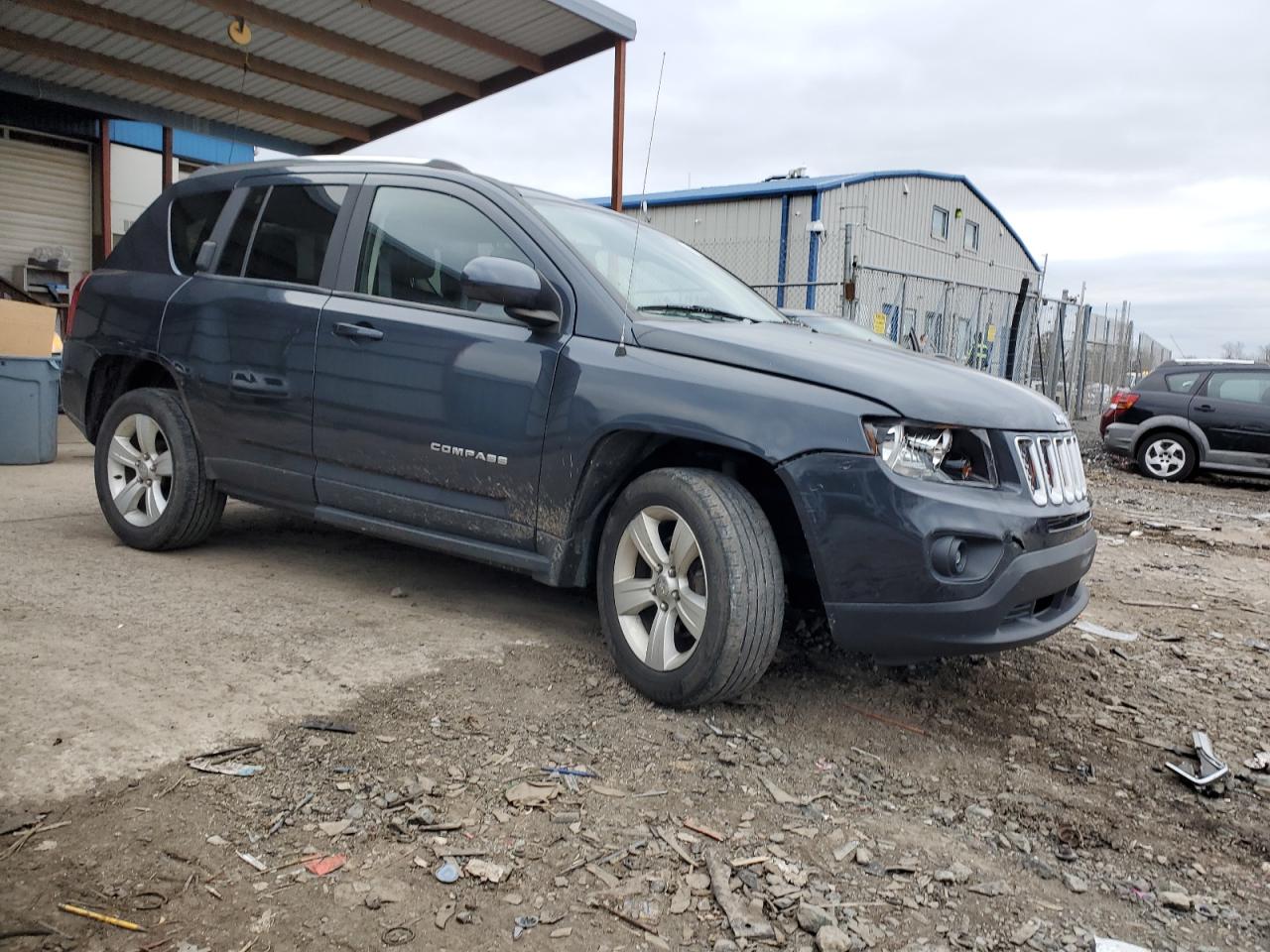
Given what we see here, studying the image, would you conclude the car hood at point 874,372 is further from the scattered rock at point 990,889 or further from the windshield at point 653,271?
the scattered rock at point 990,889

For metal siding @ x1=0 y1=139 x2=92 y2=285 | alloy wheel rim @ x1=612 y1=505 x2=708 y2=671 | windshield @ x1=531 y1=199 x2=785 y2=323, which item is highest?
metal siding @ x1=0 y1=139 x2=92 y2=285

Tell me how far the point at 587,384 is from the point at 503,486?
0.52m

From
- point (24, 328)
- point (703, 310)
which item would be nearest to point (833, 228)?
point (24, 328)

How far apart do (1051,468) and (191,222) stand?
4.04 metres

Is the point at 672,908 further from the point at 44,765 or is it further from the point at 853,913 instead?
the point at 44,765

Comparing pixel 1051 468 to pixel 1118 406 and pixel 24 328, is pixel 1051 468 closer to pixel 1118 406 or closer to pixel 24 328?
pixel 24 328

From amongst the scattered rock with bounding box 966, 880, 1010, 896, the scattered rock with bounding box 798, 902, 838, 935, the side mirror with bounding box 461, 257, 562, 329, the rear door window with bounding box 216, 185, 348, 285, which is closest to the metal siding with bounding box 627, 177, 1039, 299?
the rear door window with bounding box 216, 185, 348, 285

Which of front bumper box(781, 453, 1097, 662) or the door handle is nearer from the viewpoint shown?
front bumper box(781, 453, 1097, 662)

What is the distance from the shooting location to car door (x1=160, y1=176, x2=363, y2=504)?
4164 millimetres

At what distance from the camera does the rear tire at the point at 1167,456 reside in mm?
11430

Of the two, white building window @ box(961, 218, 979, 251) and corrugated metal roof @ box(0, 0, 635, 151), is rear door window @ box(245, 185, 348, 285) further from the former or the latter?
white building window @ box(961, 218, 979, 251)

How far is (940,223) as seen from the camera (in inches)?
1024

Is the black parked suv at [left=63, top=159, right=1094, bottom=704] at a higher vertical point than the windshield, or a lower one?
lower

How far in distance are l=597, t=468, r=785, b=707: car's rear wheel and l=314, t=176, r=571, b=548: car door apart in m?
0.45
